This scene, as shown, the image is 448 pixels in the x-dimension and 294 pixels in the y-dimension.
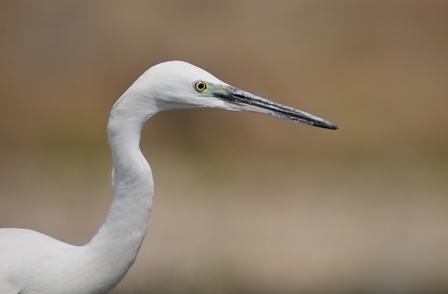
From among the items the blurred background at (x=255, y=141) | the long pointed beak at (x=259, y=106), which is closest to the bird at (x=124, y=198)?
the long pointed beak at (x=259, y=106)

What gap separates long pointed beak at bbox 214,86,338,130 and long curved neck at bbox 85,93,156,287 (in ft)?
0.54

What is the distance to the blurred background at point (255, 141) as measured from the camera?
326 centimetres

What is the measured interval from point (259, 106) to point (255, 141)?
2.00m

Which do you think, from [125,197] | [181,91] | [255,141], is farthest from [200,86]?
[255,141]

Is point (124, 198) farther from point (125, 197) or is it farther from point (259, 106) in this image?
point (259, 106)

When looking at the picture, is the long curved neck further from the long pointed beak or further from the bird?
the long pointed beak

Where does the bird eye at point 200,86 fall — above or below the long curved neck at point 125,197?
above

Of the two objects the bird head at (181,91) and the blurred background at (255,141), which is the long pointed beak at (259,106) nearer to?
the bird head at (181,91)

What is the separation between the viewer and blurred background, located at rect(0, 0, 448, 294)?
10.7ft

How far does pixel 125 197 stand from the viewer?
146 centimetres

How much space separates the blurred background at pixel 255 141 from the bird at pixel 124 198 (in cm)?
167

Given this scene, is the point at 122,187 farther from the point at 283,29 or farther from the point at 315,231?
the point at 283,29

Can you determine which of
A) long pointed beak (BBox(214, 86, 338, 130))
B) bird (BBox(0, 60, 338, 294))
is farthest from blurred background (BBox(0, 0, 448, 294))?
long pointed beak (BBox(214, 86, 338, 130))

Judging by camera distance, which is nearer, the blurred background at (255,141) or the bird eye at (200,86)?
the bird eye at (200,86)
